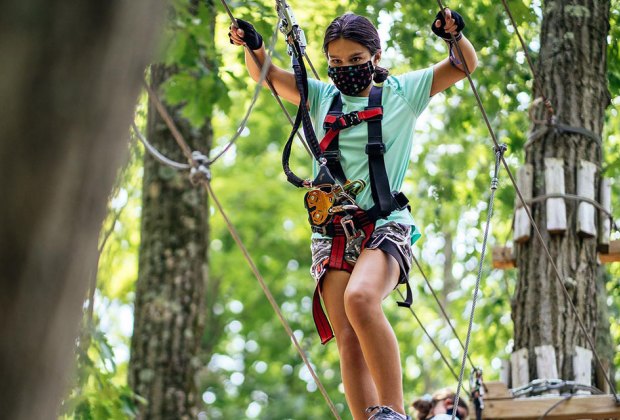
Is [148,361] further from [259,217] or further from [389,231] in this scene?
[259,217]

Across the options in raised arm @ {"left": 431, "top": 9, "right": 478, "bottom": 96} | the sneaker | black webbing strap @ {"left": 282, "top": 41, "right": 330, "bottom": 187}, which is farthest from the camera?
raised arm @ {"left": 431, "top": 9, "right": 478, "bottom": 96}

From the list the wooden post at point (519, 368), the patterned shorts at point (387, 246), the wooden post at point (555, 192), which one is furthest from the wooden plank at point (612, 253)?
the patterned shorts at point (387, 246)

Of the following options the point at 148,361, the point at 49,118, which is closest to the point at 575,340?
the point at 148,361

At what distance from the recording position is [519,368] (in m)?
5.77

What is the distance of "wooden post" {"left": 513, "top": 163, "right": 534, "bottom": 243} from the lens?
6.09 metres

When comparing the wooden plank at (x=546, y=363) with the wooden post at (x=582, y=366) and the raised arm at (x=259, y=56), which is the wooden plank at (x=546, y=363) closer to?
the wooden post at (x=582, y=366)

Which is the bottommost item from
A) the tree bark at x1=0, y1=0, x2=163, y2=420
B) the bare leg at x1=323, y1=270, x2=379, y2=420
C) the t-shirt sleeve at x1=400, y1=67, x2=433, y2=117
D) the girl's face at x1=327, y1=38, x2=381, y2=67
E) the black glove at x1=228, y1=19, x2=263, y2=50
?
the tree bark at x1=0, y1=0, x2=163, y2=420

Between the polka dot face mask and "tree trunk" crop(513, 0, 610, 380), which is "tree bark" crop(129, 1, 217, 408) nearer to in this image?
"tree trunk" crop(513, 0, 610, 380)

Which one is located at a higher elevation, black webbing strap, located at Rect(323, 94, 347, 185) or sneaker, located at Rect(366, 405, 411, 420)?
black webbing strap, located at Rect(323, 94, 347, 185)

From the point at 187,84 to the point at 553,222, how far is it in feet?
9.60

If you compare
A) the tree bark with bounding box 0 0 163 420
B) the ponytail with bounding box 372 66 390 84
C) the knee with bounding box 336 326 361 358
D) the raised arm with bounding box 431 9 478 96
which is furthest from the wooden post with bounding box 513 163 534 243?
the tree bark with bounding box 0 0 163 420

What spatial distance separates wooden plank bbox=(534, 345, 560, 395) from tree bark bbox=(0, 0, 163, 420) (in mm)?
4863

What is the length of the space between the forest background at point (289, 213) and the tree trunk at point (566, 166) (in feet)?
1.70

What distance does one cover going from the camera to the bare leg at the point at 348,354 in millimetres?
3527
